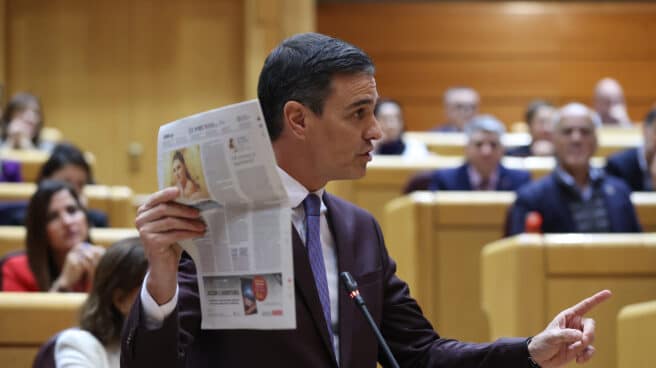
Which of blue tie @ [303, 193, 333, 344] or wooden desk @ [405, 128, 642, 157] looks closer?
blue tie @ [303, 193, 333, 344]

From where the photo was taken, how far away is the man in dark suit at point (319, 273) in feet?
4.41

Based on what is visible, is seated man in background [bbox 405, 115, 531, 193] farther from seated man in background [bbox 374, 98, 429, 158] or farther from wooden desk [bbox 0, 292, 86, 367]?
wooden desk [bbox 0, 292, 86, 367]

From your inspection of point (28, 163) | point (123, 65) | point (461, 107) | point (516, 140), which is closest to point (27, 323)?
point (28, 163)

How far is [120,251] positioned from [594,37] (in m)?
6.57

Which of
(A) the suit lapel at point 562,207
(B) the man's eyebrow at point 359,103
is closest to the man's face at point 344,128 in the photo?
(B) the man's eyebrow at point 359,103

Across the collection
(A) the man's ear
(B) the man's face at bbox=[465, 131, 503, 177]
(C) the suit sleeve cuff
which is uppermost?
(A) the man's ear

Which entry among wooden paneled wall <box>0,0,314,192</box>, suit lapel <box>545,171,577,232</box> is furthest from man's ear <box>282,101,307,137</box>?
wooden paneled wall <box>0,0,314,192</box>

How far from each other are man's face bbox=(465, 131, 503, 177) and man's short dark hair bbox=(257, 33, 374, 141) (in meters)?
2.88

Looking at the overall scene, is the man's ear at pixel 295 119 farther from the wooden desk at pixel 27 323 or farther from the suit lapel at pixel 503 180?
the suit lapel at pixel 503 180

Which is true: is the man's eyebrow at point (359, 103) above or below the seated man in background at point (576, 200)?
above

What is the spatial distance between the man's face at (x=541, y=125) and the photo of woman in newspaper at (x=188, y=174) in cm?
449

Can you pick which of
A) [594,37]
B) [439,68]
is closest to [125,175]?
[439,68]

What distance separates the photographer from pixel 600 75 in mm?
8203

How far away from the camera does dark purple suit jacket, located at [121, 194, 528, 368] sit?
4.25 ft
